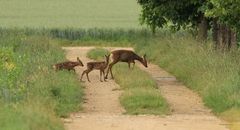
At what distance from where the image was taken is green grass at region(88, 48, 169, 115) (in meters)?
19.1

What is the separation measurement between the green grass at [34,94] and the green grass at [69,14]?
31250 millimetres

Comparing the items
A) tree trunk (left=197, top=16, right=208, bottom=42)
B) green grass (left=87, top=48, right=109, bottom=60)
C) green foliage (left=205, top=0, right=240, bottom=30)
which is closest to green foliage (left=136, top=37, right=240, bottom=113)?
tree trunk (left=197, top=16, right=208, bottom=42)

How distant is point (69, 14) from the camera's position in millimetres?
67375

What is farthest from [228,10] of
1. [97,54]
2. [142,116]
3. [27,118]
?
[97,54]

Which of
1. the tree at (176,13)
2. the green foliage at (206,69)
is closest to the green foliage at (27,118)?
the green foliage at (206,69)

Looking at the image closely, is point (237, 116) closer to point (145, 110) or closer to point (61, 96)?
point (145, 110)

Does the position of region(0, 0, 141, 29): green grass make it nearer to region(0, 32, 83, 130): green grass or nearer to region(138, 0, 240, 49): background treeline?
region(138, 0, 240, 49): background treeline

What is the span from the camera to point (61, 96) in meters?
19.8

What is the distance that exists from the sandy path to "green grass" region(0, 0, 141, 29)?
1248 inches

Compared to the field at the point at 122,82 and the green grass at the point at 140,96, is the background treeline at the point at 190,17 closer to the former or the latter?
the field at the point at 122,82

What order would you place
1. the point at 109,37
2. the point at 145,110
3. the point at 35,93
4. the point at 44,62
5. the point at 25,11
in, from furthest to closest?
the point at 25,11 < the point at 109,37 < the point at 44,62 < the point at 145,110 < the point at 35,93

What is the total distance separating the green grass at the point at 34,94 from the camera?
46.7 feet

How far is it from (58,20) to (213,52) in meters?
37.3

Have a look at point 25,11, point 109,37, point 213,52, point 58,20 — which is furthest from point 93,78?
point 25,11
